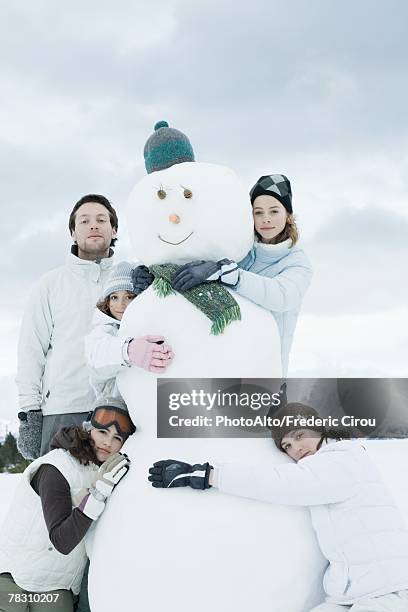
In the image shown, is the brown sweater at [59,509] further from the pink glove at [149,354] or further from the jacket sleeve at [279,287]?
the jacket sleeve at [279,287]

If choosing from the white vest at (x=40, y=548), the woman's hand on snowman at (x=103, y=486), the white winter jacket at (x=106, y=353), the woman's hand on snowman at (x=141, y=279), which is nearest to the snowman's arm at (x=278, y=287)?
the woman's hand on snowman at (x=141, y=279)

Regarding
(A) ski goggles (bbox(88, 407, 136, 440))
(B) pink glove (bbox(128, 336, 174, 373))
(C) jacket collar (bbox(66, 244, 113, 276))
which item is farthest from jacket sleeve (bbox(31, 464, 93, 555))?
(C) jacket collar (bbox(66, 244, 113, 276))

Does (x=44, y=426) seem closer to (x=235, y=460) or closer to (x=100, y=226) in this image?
(x=100, y=226)

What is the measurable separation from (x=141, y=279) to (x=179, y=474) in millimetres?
793

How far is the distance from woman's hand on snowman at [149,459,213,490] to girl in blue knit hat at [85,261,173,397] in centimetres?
33

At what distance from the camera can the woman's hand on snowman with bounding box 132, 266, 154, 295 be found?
108 inches

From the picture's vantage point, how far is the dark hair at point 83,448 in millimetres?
2646

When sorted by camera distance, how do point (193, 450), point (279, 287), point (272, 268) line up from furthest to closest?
point (272, 268)
point (279, 287)
point (193, 450)

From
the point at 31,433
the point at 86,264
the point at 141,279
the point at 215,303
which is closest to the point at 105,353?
the point at 141,279

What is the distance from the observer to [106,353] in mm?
2596

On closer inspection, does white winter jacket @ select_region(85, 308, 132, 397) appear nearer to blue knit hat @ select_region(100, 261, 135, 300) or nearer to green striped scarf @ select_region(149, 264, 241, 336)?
blue knit hat @ select_region(100, 261, 135, 300)

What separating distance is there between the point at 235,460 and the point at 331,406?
2.09 feet

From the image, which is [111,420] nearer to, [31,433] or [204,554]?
[204,554]

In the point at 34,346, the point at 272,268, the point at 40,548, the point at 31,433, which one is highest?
the point at 272,268
